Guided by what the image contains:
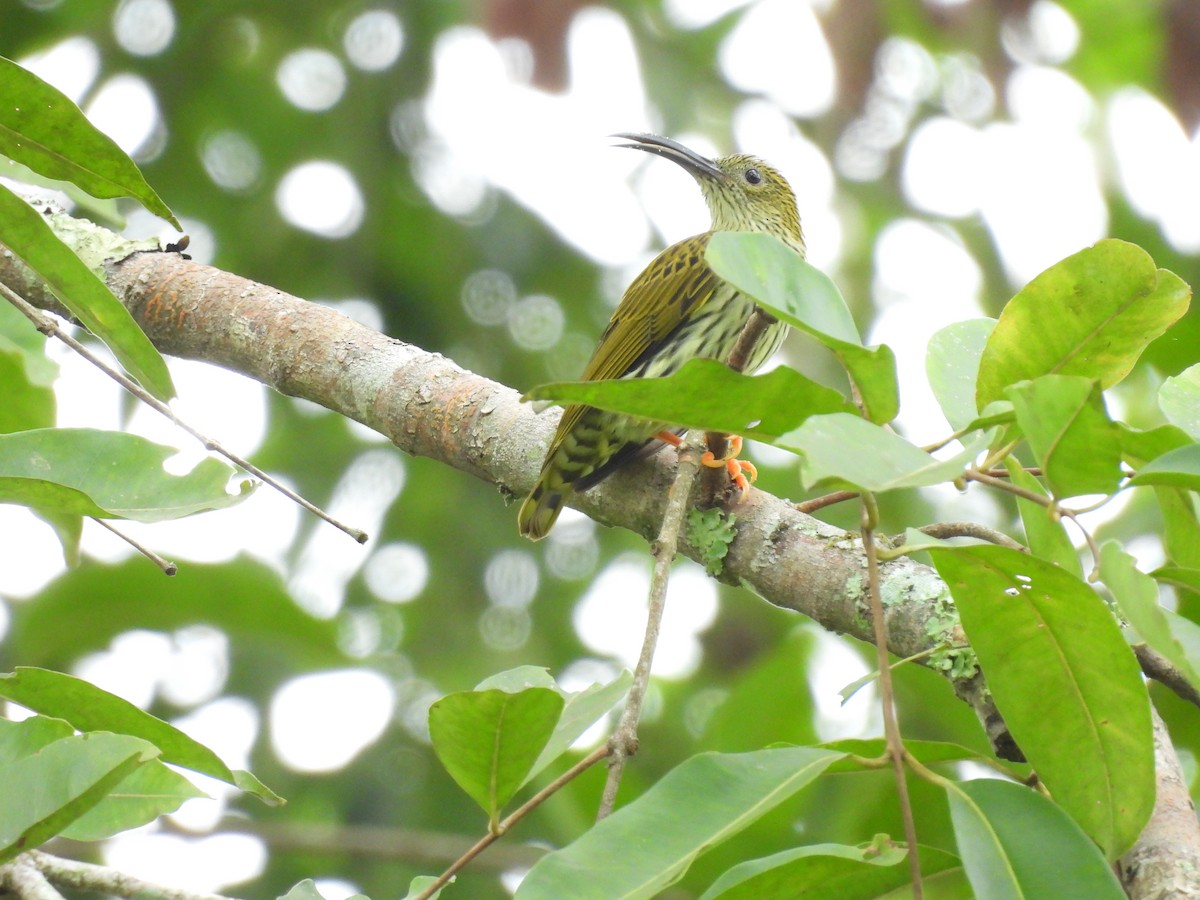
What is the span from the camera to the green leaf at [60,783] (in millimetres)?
1408

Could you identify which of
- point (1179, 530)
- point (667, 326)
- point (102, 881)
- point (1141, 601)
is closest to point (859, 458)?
point (1141, 601)

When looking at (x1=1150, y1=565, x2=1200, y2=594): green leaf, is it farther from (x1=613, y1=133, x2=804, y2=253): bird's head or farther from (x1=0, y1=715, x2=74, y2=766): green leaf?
(x1=613, y1=133, x2=804, y2=253): bird's head

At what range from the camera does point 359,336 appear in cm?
283

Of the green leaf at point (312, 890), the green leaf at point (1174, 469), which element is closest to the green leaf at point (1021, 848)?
the green leaf at point (1174, 469)

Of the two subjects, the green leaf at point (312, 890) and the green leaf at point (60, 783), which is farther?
the green leaf at point (312, 890)

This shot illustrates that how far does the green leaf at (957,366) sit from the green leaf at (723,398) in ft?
1.52

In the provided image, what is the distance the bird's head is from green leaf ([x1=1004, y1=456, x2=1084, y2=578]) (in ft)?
10.7

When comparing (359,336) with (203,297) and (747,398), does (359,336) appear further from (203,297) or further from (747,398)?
(747,398)

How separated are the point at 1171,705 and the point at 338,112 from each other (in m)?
3.69

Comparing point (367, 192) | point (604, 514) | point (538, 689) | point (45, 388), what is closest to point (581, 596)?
point (367, 192)

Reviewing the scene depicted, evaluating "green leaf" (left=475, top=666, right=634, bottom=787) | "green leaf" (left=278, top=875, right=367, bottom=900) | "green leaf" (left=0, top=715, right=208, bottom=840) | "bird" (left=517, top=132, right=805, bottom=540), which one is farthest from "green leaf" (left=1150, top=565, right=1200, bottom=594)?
"green leaf" (left=0, top=715, right=208, bottom=840)

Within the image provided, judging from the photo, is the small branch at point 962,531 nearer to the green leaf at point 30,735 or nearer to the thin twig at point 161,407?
the thin twig at point 161,407

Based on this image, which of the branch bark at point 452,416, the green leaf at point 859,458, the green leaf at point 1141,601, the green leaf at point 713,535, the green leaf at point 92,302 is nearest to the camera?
the green leaf at point 859,458

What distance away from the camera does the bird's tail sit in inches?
120
